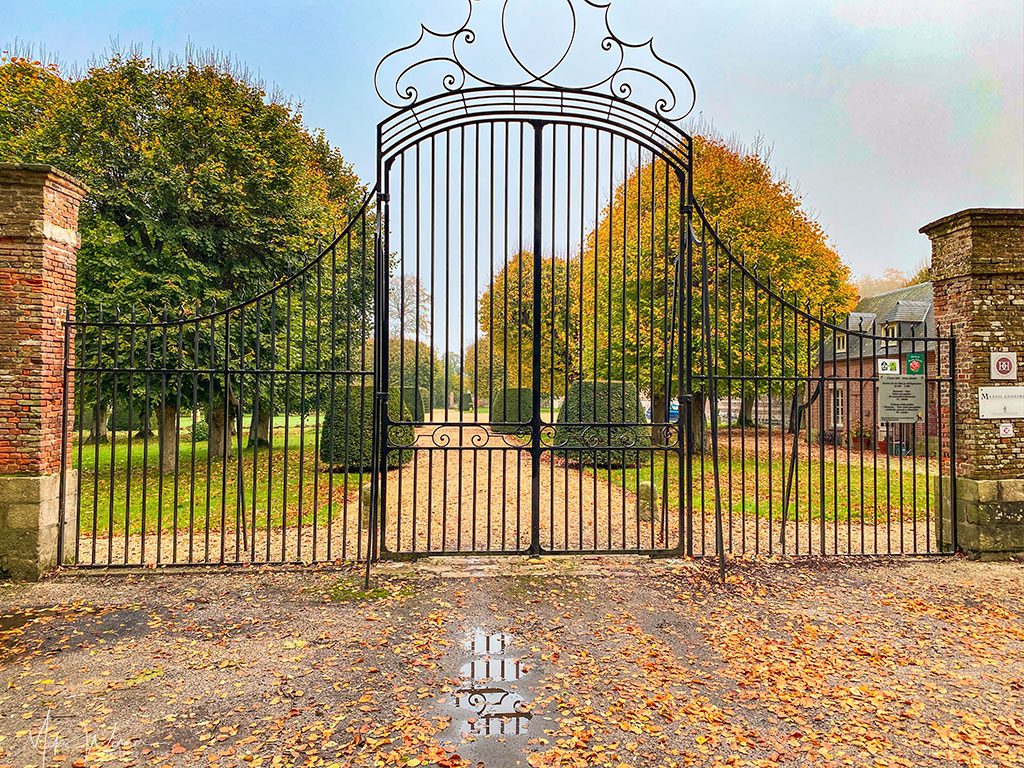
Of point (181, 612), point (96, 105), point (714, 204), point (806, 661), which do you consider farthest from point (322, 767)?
point (714, 204)

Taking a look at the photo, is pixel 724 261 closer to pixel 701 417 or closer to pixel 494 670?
pixel 701 417

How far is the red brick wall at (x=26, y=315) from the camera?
546 centimetres

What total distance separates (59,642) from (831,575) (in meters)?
6.60

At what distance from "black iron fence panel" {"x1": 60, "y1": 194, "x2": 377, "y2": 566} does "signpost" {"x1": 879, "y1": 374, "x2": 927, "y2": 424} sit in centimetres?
545

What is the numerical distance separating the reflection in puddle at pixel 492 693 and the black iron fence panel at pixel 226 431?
5.73 ft

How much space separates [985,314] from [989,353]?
0.40 metres

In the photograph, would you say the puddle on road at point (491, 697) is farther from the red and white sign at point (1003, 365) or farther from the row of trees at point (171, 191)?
the row of trees at point (171, 191)

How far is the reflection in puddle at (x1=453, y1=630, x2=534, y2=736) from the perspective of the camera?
133 inches

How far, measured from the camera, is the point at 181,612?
5031mm

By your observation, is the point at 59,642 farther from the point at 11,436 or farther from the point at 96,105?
the point at 96,105

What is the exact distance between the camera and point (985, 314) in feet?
20.6

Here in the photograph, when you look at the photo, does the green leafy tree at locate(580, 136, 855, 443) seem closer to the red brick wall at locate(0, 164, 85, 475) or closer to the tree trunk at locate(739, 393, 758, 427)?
the tree trunk at locate(739, 393, 758, 427)

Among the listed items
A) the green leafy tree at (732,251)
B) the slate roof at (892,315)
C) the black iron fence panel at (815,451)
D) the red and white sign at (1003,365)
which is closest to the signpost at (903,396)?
the black iron fence panel at (815,451)

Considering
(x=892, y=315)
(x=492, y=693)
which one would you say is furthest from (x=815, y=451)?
(x=492, y=693)
